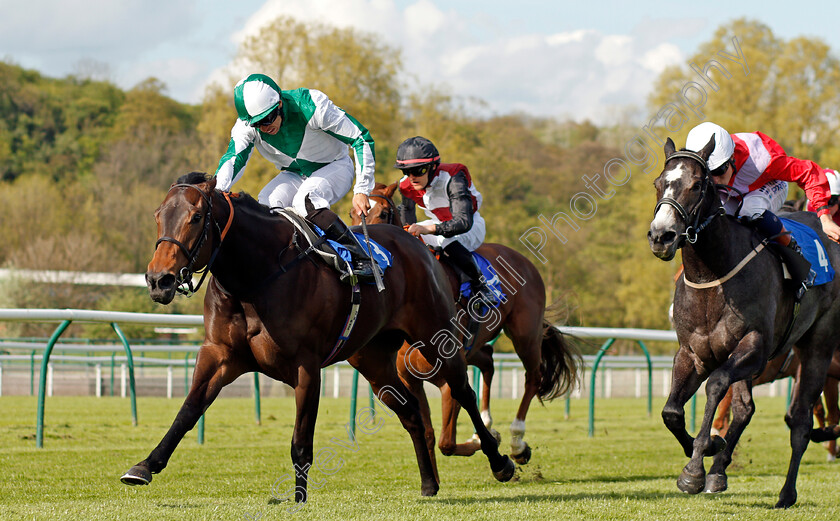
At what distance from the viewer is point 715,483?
5277 millimetres

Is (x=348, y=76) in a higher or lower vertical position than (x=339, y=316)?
higher

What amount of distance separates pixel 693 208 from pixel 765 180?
1072 mm

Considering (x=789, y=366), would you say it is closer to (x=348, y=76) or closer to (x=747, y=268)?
(x=747, y=268)

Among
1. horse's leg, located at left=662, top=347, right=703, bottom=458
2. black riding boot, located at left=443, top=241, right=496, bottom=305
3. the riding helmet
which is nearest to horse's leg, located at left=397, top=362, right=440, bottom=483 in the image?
black riding boot, located at left=443, top=241, right=496, bottom=305

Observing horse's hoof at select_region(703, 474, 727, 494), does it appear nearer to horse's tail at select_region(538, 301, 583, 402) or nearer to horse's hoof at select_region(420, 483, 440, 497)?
horse's hoof at select_region(420, 483, 440, 497)

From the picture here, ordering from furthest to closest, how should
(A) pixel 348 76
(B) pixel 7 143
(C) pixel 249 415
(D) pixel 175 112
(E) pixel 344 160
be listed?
(D) pixel 175 112 < (B) pixel 7 143 < (A) pixel 348 76 < (C) pixel 249 415 < (E) pixel 344 160

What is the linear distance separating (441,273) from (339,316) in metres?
1.10

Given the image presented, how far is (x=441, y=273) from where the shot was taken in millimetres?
5996

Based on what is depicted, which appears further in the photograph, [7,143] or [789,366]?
[7,143]

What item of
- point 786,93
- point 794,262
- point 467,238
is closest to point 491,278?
point 467,238

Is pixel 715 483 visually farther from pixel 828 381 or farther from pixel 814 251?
pixel 828 381

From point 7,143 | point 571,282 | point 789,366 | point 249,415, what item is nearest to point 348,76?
point 571,282

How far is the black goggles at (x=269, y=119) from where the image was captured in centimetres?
518

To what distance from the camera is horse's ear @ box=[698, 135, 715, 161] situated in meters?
5.14
